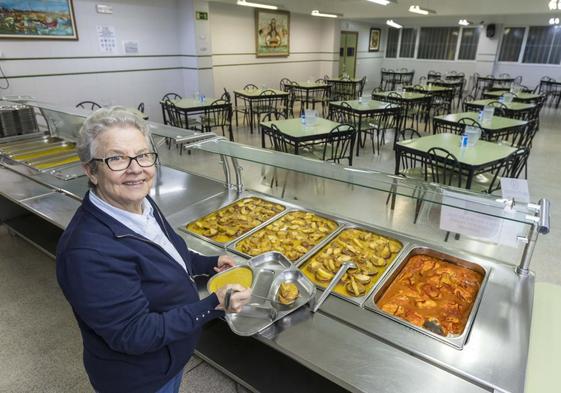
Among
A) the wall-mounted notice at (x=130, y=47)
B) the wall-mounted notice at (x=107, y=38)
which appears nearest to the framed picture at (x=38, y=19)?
the wall-mounted notice at (x=107, y=38)

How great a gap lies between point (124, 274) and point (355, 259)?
886mm

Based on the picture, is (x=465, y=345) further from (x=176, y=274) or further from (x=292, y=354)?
(x=176, y=274)

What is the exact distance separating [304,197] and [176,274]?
8.84 feet

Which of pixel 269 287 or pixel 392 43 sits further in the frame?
pixel 392 43

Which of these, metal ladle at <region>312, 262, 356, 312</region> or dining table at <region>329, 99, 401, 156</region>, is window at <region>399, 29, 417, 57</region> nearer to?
dining table at <region>329, 99, 401, 156</region>

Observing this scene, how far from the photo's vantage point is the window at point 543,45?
9.59 m

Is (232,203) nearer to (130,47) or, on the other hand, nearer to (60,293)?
(60,293)

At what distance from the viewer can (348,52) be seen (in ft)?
37.9

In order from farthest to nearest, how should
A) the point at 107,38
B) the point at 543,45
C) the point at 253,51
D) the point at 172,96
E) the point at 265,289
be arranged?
1. the point at 543,45
2. the point at 253,51
3. the point at 172,96
4. the point at 107,38
5. the point at 265,289

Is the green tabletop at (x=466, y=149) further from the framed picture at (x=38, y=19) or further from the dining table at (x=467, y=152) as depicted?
the framed picture at (x=38, y=19)

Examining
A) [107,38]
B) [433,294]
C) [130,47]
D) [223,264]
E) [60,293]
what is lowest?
[60,293]

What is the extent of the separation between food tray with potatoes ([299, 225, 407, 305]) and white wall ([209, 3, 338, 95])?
22.4ft

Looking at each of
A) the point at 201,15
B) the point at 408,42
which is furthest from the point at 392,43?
the point at 201,15

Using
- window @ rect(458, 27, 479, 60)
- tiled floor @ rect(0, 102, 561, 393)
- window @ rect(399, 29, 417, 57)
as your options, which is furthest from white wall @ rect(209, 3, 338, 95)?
window @ rect(458, 27, 479, 60)
